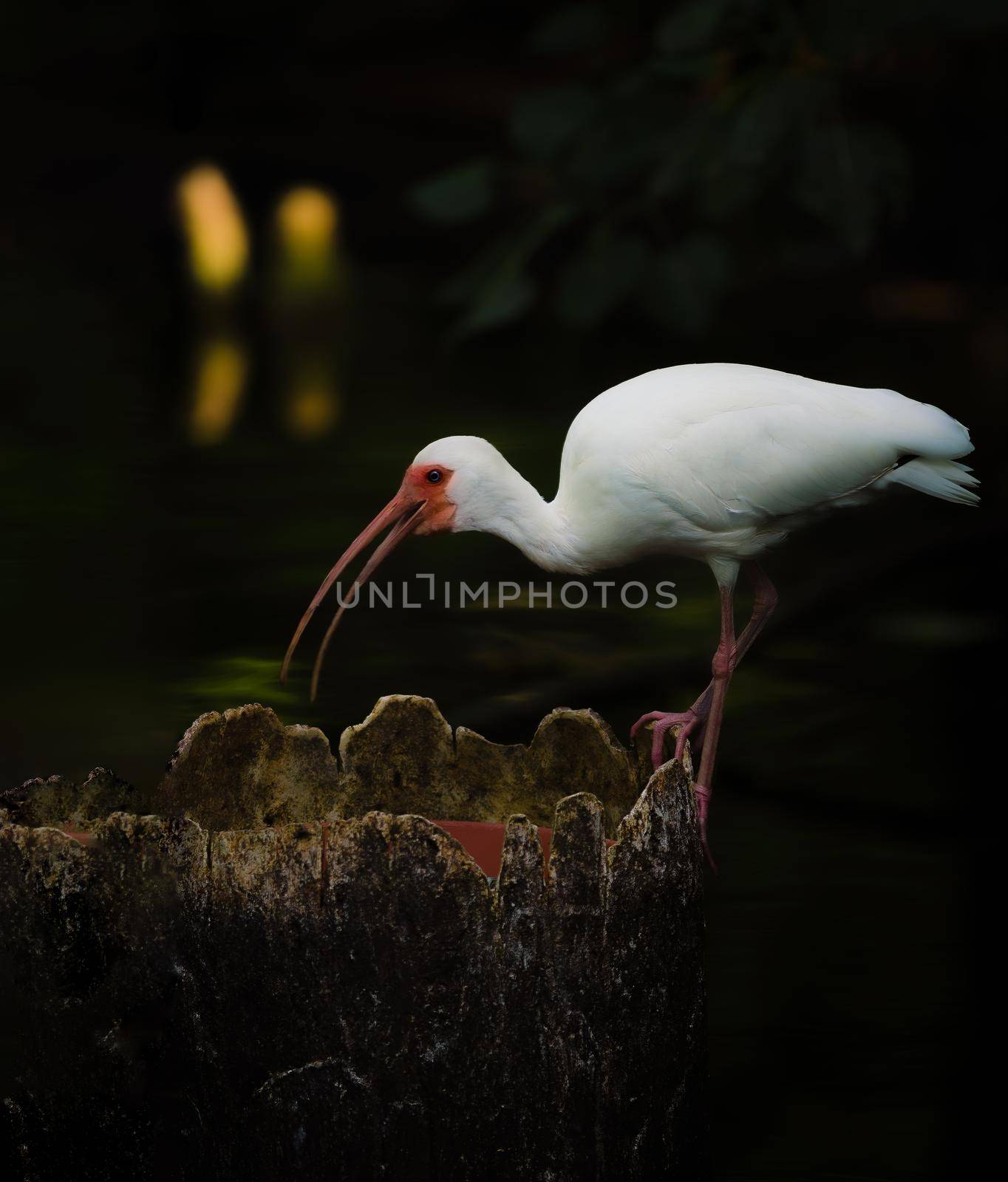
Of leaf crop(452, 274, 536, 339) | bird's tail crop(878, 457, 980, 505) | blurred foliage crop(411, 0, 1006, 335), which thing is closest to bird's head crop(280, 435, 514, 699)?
bird's tail crop(878, 457, 980, 505)

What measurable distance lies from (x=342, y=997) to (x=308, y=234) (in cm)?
598

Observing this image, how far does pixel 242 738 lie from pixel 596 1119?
59 cm

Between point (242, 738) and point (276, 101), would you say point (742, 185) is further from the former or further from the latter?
point (276, 101)

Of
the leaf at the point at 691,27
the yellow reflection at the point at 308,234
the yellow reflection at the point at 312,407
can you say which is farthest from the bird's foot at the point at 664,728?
the yellow reflection at the point at 308,234

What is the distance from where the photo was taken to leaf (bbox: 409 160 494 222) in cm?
403

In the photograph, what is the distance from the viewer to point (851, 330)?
6.22 meters

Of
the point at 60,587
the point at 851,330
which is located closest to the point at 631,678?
the point at 60,587

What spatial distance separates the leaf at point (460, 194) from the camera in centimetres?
403

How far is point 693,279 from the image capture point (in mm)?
4398

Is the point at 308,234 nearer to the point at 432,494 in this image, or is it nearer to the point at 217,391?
the point at 217,391

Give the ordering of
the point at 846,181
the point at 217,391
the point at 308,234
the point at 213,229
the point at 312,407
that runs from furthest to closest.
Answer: the point at 308,234 → the point at 213,229 → the point at 217,391 → the point at 312,407 → the point at 846,181

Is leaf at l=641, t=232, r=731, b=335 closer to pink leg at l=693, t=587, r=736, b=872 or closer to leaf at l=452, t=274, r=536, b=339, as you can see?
leaf at l=452, t=274, r=536, b=339

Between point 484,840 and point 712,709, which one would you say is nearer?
point 484,840

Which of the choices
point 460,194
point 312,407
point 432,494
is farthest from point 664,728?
point 312,407
